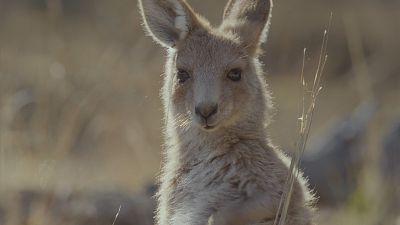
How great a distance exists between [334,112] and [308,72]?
449 centimetres

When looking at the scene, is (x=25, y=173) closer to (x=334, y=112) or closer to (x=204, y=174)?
(x=204, y=174)

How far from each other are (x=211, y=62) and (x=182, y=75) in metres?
0.26

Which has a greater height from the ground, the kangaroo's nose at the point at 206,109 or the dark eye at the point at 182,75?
the dark eye at the point at 182,75

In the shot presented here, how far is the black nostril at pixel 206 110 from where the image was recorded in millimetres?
6738

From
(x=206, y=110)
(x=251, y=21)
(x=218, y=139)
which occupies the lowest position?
(x=218, y=139)

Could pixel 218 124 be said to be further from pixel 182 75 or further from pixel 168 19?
pixel 168 19

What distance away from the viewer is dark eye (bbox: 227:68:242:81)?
7133mm

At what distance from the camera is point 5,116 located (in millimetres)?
8797

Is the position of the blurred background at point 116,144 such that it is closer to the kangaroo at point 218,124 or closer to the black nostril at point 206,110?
the kangaroo at point 218,124

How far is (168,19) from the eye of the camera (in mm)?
7484

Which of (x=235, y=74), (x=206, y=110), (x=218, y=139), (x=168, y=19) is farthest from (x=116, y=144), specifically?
(x=206, y=110)

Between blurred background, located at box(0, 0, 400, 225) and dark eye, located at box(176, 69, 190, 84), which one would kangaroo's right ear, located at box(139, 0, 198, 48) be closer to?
dark eye, located at box(176, 69, 190, 84)

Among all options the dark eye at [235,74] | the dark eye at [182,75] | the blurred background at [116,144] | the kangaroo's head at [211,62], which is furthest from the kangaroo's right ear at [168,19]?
the blurred background at [116,144]

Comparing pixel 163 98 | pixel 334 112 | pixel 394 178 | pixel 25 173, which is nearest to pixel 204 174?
pixel 163 98
